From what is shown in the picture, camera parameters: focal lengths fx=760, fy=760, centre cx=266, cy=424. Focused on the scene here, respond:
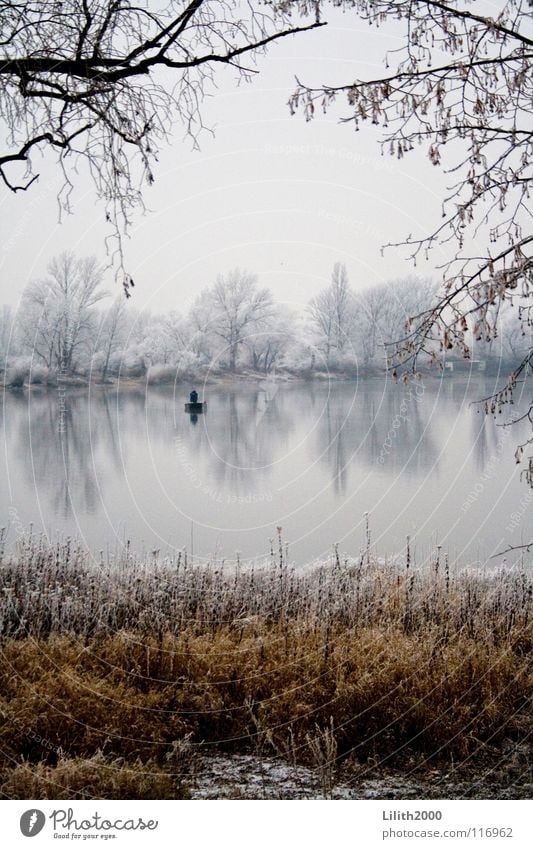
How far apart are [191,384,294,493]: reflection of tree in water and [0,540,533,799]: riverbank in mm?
479

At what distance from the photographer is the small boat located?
393 centimetres

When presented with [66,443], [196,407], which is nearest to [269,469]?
[196,407]

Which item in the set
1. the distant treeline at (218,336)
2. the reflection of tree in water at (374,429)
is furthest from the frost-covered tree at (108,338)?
the reflection of tree in water at (374,429)

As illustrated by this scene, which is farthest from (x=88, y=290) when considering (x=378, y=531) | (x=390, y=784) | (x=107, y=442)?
(x=390, y=784)

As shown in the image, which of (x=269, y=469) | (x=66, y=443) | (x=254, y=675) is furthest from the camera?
(x=269, y=469)

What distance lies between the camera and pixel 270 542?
3.83 m

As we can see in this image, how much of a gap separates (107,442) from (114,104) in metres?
1.59

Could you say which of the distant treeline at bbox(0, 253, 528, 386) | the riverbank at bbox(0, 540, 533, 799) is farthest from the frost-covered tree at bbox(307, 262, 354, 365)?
the riverbank at bbox(0, 540, 533, 799)

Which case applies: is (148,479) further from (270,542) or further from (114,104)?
(114,104)

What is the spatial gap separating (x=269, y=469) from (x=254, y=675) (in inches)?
43.2

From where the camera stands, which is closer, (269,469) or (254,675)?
(254,675)

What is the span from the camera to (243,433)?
399cm

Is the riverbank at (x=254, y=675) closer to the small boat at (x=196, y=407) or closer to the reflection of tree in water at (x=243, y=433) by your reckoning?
the reflection of tree in water at (x=243, y=433)

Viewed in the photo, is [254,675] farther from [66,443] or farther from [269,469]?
[66,443]
